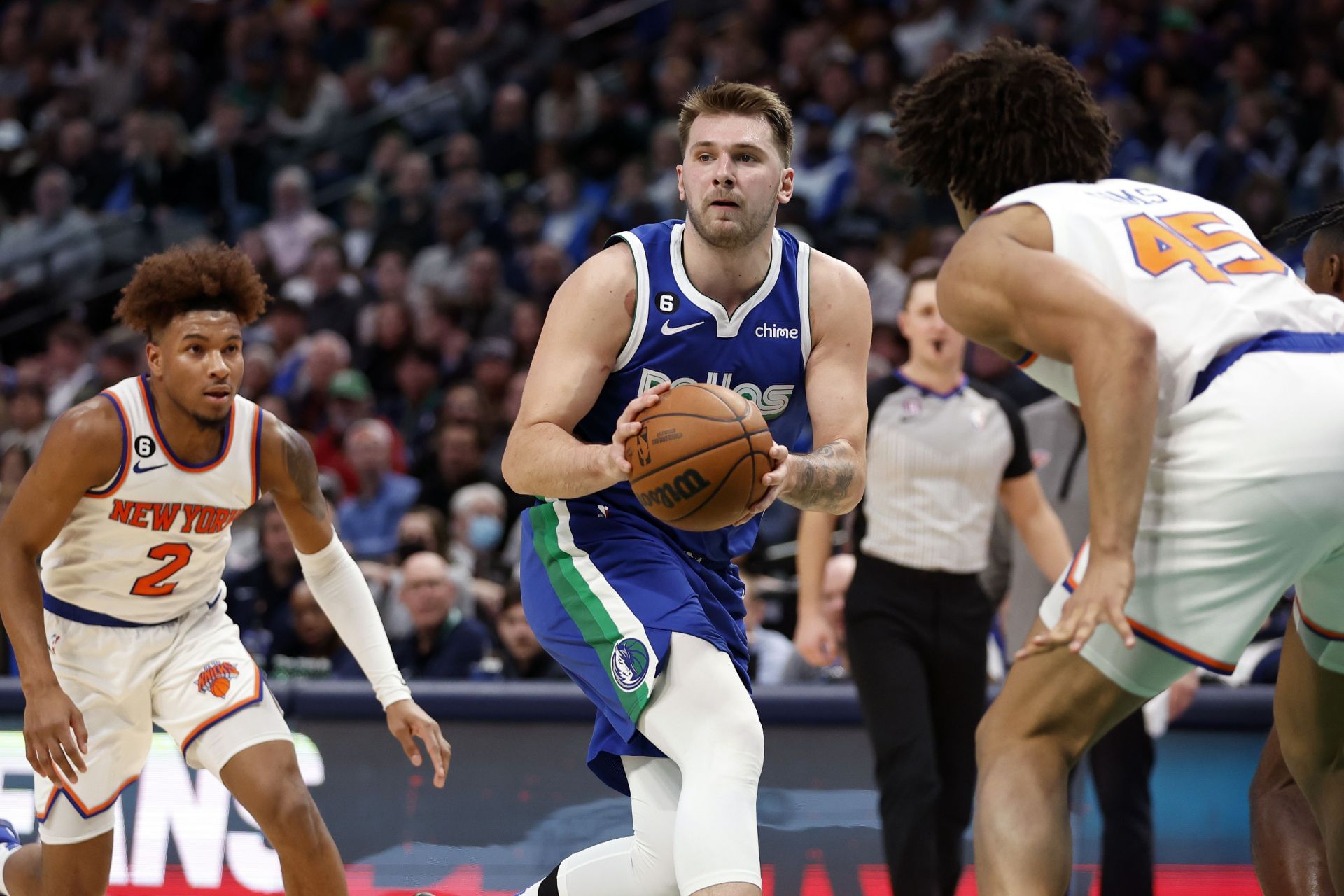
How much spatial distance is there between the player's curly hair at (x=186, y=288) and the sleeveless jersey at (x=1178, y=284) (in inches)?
84.3

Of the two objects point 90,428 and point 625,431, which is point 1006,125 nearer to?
point 625,431

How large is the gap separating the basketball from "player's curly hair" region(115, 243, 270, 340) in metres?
1.62

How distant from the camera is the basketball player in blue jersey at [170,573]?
156 inches

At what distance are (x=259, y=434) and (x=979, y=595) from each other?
7.72 feet

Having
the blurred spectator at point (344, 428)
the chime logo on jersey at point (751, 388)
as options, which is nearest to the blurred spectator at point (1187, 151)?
the blurred spectator at point (344, 428)

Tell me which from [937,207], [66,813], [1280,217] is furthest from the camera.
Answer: [937,207]

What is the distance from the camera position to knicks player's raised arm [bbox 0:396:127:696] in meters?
3.83

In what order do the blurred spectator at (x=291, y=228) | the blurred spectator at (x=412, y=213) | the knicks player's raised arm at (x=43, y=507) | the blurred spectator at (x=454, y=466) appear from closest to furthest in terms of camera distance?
the knicks player's raised arm at (x=43, y=507), the blurred spectator at (x=454, y=466), the blurred spectator at (x=412, y=213), the blurred spectator at (x=291, y=228)

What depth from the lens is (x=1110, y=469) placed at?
9.39ft

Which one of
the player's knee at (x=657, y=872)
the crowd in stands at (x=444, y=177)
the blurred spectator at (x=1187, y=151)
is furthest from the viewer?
the blurred spectator at (x=1187, y=151)

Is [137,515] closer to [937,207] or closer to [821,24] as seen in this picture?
[937,207]

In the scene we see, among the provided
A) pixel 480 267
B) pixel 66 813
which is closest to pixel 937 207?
pixel 480 267

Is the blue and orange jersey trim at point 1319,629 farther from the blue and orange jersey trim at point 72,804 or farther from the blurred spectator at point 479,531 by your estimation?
the blurred spectator at point 479,531

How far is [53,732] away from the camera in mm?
3721
